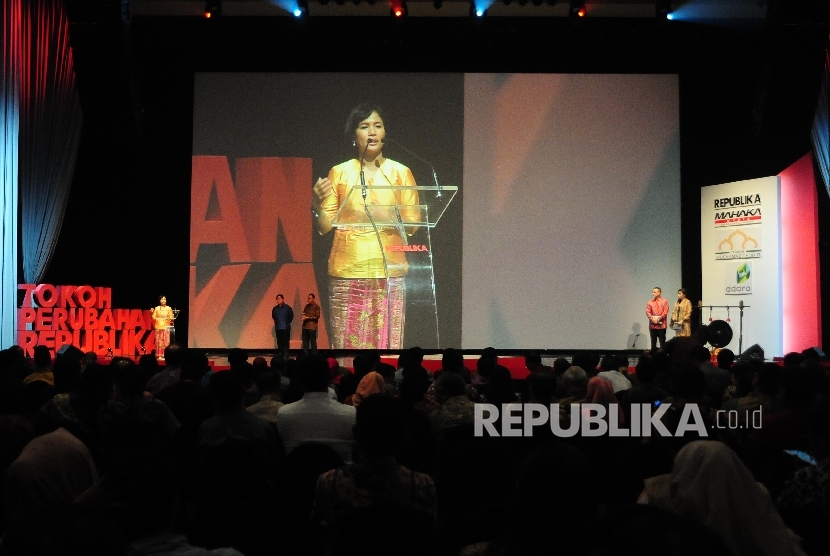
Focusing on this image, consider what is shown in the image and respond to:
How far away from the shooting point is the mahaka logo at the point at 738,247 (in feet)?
47.4

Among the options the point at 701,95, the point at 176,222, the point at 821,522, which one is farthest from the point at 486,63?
the point at 821,522

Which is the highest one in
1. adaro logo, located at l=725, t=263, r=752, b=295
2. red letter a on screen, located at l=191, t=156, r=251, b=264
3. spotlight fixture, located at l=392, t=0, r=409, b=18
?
spotlight fixture, located at l=392, t=0, r=409, b=18

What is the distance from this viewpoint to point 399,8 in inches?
551

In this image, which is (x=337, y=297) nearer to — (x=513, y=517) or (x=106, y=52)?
(x=106, y=52)

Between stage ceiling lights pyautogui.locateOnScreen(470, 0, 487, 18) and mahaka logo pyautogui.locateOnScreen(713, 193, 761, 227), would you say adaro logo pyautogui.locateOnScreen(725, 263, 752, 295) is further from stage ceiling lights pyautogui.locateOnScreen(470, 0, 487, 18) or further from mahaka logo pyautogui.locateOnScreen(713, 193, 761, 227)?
stage ceiling lights pyautogui.locateOnScreen(470, 0, 487, 18)

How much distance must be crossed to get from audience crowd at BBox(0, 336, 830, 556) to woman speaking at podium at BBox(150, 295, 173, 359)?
347 inches

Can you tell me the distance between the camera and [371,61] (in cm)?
1558

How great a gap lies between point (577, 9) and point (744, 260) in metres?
4.86

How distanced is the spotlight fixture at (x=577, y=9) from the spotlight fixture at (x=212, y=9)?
18.4 ft

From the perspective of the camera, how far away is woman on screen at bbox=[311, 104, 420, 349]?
589 inches

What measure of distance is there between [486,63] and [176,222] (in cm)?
608

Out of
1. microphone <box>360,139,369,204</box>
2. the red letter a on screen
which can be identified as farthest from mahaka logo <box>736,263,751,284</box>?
the red letter a on screen

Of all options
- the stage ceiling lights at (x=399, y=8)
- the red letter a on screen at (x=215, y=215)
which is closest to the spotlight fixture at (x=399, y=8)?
the stage ceiling lights at (x=399, y=8)

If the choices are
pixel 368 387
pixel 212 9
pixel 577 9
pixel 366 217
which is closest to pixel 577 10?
pixel 577 9
